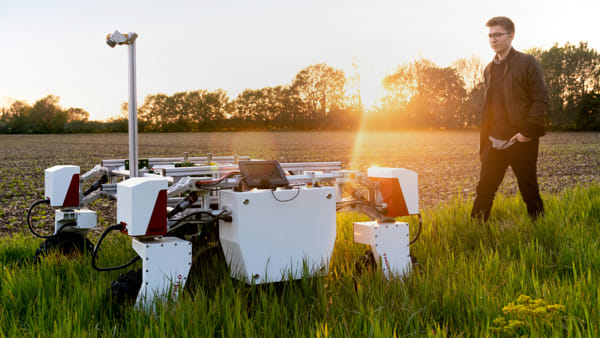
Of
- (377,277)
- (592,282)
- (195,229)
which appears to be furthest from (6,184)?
(592,282)

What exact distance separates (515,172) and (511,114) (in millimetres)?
641

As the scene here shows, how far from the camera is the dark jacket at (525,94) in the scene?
198 inches

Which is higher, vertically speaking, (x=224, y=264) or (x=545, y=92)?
(x=545, y=92)

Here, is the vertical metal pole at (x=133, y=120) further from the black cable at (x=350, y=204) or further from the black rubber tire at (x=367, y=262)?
the black rubber tire at (x=367, y=262)

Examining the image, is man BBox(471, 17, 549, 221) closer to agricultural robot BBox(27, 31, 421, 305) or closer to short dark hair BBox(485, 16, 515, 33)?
short dark hair BBox(485, 16, 515, 33)

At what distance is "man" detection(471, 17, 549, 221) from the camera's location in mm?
5074

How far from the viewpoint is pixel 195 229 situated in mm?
4281

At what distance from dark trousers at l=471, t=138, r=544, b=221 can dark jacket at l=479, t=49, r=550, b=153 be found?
0.71 ft

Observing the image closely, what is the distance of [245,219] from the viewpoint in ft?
11.0

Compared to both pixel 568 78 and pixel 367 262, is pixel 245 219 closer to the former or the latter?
pixel 367 262

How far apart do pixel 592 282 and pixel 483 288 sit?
0.89 m

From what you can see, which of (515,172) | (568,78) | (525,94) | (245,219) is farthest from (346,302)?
(568,78)

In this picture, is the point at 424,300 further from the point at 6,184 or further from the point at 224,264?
the point at 6,184

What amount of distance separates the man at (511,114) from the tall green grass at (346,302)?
84 centimetres
